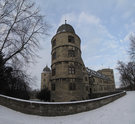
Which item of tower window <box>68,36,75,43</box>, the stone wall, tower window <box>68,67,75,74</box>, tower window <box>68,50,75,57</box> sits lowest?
the stone wall

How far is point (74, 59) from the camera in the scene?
1966 cm

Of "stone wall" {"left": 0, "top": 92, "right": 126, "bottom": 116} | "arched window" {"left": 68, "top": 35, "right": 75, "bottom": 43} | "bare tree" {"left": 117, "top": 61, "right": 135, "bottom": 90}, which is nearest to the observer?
"stone wall" {"left": 0, "top": 92, "right": 126, "bottom": 116}

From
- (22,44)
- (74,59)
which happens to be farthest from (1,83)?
(74,59)

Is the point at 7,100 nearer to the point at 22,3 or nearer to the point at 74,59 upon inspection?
the point at 22,3

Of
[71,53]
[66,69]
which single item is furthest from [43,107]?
[71,53]

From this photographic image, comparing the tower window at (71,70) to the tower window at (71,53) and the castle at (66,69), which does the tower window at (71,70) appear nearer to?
the castle at (66,69)

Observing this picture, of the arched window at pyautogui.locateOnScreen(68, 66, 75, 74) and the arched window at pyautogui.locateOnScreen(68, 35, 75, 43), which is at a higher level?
the arched window at pyautogui.locateOnScreen(68, 35, 75, 43)

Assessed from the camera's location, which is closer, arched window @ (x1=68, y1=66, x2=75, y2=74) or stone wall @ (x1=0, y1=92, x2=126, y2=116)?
stone wall @ (x1=0, y1=92, x2=126, y2=116)

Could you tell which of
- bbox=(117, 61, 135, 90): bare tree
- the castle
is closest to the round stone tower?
the castle

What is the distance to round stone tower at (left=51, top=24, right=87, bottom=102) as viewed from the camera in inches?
699

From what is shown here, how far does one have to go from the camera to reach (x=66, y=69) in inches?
734

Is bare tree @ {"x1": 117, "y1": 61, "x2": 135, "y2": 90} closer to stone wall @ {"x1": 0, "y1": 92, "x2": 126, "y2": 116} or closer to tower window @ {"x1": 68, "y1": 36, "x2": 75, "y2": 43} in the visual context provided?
tower window @ {"x1": 68, "y1": 36, "x2": 75, "y2": 43}

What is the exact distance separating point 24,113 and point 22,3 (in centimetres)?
1138

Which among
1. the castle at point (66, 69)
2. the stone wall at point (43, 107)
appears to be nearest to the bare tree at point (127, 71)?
the castle at point (66, 69)
